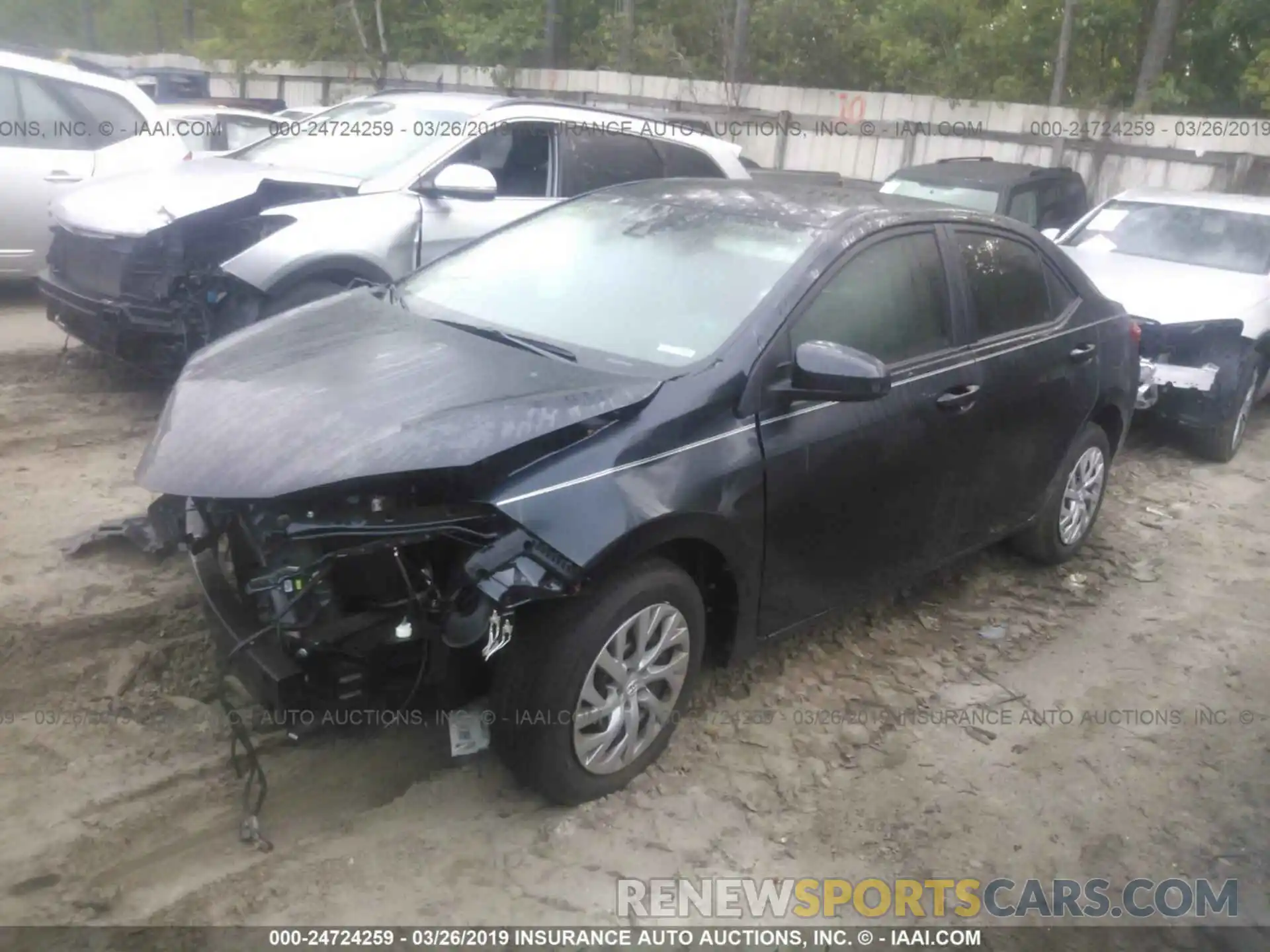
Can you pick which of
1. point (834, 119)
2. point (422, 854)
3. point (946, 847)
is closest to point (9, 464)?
point (422, 854)

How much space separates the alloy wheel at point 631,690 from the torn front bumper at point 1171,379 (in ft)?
15.8

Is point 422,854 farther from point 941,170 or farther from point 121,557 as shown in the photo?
point 941,170

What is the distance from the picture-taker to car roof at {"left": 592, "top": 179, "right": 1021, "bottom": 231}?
3875mm

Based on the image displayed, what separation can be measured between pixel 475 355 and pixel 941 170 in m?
8.40

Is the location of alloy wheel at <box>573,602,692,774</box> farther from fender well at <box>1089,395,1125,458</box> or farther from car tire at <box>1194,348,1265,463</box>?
car tire at <box>1194,348,1265,463</box>

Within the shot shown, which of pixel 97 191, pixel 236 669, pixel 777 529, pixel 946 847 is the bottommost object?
pixel 946 847

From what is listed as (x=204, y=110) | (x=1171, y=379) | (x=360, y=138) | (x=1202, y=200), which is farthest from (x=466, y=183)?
(x=204, y=110)

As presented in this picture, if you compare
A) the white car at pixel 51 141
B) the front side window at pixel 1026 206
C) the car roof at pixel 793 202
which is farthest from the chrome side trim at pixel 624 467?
the front side window at pixel 1026 206

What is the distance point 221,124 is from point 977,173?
28.4 feet

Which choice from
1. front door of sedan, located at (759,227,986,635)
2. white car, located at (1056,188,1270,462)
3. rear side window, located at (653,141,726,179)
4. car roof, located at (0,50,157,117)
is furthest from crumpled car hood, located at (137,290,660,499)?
car roof, located at (0,50,157,117)

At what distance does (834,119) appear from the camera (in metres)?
17.8

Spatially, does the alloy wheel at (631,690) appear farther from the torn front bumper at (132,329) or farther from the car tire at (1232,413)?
the car tire at (1232,413)

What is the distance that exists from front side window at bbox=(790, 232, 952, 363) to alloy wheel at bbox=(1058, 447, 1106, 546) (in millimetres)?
1437

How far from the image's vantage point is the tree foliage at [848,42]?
15.7 m
